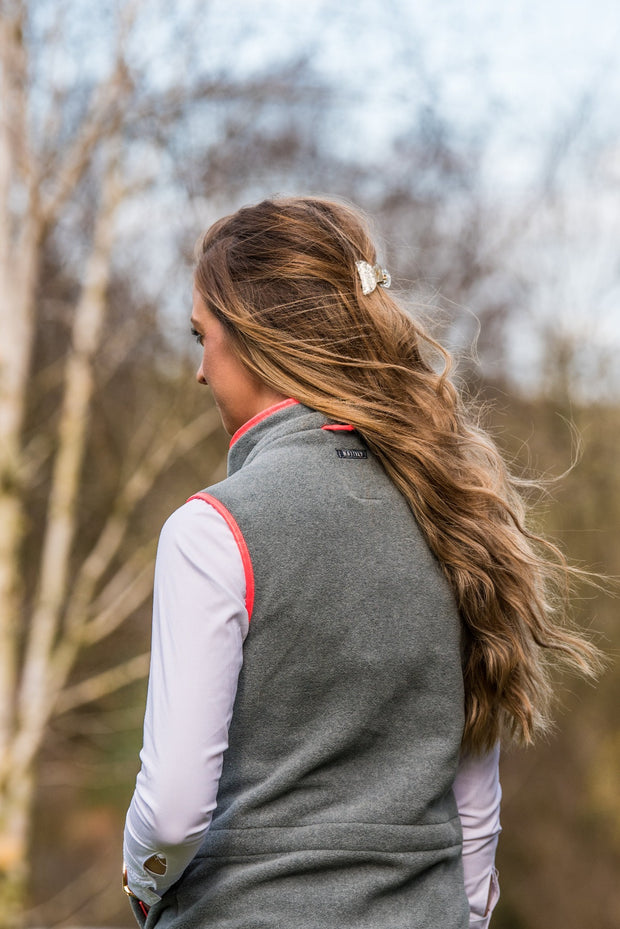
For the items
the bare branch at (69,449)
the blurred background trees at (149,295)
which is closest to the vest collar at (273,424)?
the blurred background trees at (149,295)

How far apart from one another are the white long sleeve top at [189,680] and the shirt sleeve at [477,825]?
53 cm

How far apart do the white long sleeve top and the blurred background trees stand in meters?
2.67

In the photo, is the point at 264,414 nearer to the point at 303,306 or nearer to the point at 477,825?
the point at 303,306

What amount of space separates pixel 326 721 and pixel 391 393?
0.51m

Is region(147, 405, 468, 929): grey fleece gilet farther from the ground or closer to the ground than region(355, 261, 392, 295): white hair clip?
closer to the ground

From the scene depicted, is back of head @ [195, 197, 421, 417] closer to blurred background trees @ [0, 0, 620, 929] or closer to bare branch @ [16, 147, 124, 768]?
blurred background trees @ [0, 0, 620, 929]

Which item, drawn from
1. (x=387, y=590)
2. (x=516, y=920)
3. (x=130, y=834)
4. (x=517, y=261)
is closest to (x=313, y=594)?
(x=387, y=590)

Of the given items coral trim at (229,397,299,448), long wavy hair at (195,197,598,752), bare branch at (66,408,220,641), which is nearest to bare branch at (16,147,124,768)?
bare branch at (66,408,220,641)

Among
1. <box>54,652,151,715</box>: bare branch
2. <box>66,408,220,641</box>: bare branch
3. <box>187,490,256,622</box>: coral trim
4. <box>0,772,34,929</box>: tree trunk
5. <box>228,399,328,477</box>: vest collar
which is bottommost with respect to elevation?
<box>0,772,34,929</box>: tree trunk

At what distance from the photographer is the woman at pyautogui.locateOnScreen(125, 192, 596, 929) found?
1.20 m

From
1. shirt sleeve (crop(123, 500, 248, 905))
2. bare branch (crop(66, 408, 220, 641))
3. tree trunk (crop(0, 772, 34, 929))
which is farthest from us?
bare branch (crop(66, 408, 220, 641))

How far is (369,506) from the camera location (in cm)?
133

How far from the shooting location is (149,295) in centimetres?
594

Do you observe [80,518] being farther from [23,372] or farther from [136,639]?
[23,372]
